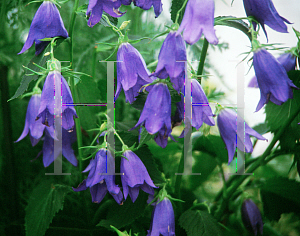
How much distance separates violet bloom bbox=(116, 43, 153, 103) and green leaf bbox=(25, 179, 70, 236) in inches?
8.4

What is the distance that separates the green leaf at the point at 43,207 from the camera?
0.43 m

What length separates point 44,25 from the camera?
0.37 m

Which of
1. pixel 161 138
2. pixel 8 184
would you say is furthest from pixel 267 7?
pixel 8 184

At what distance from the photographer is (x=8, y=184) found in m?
0.55

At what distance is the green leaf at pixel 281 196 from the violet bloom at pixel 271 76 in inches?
8.7

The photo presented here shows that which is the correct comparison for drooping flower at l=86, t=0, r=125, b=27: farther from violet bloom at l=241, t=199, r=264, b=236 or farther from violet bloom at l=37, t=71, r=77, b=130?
violet bloom at l=241, t=199, r=264, b=236

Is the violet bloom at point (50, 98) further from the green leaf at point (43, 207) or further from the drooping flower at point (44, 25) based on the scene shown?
the green leaf at point (43, 207)

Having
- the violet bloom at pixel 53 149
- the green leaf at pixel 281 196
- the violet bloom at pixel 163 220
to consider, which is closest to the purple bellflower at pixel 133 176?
the violet bloom at pixel 163 220

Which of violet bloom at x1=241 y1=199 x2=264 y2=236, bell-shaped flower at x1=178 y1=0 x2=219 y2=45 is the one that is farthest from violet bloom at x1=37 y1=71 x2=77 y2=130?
violet bloom at x1=241 y1=199 x2=264 y2=236

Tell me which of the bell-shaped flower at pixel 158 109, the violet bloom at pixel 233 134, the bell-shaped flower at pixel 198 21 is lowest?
the violet bloom at pixel 233 134

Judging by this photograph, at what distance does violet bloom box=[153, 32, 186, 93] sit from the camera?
0.31 m

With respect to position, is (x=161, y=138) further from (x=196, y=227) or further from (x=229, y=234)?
(x=229, y=234)

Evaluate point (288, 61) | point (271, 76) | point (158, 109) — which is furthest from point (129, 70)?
point (288, 61)

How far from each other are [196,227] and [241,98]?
195 millimetres
